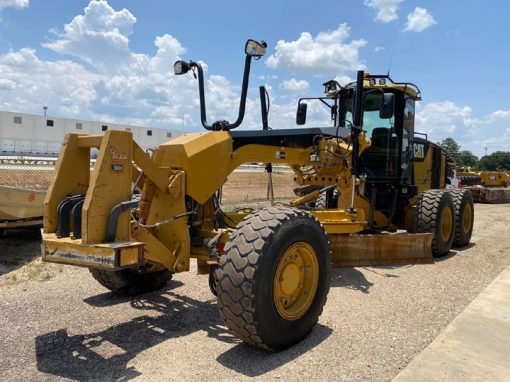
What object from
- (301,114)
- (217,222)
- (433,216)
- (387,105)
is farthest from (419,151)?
(217,222)

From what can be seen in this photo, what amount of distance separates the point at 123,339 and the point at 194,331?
668mm

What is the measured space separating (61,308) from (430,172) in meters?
8.05

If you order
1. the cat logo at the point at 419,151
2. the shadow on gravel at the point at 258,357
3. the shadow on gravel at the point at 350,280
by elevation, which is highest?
the cat logo at the point at 419,151

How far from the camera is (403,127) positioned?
8523 mm

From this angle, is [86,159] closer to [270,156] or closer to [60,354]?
[60,354]

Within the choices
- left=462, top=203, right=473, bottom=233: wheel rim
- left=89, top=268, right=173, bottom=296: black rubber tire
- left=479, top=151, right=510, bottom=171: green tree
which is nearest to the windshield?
left=462, top=203, right=473, bottom=233: wheel rim

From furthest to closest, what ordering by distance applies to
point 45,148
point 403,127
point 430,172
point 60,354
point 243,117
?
point 45,148 < point 430,172 < point 403,127 < point 243,117 < point 60,354

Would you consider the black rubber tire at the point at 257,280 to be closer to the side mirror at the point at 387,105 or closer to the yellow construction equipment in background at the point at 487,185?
the side mirror at the point at 387,105

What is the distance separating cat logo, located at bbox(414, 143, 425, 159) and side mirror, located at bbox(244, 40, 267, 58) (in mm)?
5684

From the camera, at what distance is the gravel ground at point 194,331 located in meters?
3.72

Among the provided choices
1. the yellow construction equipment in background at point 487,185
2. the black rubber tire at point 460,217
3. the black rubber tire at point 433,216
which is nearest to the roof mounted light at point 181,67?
the black rubber tire at point 433,216

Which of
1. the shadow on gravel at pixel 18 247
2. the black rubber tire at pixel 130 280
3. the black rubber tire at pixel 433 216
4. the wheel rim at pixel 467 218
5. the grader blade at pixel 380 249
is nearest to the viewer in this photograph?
the black rubber tire at pixel 130 280

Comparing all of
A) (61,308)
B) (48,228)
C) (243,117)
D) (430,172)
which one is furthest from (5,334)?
(430,172)

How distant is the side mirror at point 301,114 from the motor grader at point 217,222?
3.63ft
